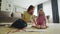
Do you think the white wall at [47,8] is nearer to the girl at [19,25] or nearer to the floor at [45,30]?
the floor at [45,30]

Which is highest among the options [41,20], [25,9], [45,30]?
[25,9]

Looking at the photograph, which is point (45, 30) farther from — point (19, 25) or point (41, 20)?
point (19, 25)

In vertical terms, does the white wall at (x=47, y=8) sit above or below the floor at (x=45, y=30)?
above

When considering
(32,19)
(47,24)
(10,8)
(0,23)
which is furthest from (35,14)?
(0,23)

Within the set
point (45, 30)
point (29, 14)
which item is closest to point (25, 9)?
point (29, 14)

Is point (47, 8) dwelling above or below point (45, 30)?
above

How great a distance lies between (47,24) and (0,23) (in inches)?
20.0

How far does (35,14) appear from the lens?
123cm

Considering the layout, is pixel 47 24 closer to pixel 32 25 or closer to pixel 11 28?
pixel 32 25

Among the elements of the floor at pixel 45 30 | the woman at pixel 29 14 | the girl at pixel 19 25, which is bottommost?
the floor at pixel 45 30

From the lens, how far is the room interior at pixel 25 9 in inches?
45.5

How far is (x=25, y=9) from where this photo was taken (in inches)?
47.9

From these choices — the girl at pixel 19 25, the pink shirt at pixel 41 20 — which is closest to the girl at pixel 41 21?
the pink shirt at pixel 41 20

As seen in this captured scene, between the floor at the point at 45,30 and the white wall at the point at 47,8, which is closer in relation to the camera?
the floor at the point at 45,30
